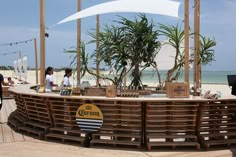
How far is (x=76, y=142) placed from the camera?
6.45 m

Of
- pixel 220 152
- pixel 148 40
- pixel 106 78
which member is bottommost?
pixel 220 152

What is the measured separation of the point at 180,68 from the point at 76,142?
287 cm

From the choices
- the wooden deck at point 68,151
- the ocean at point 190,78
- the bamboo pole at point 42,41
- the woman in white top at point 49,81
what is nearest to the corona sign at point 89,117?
the wooden deck at point 68,151

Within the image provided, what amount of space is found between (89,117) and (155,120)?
3.58 ft

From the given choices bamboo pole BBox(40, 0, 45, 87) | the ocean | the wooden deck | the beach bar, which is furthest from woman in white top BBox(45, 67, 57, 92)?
the ocean

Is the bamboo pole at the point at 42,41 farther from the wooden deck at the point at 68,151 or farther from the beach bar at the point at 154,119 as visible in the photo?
the wooden deck at the point at 68,151

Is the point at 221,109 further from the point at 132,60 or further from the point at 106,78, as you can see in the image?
the point at 106,78

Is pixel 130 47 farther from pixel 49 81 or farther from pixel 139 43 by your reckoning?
pixel 49 81

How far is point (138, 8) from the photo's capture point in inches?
258

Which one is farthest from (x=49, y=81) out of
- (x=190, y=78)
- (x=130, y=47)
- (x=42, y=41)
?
(x=190, y=78)

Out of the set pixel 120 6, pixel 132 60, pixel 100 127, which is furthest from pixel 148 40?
pixel 100 127

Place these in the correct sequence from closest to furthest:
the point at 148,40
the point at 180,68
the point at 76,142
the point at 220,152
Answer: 1. the point at 220,152
2. the point at 76,142
3. the point at 148,40
4. the point at 180,68

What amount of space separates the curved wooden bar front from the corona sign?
0.23ft

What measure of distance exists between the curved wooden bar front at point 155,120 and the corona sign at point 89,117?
71 mm
